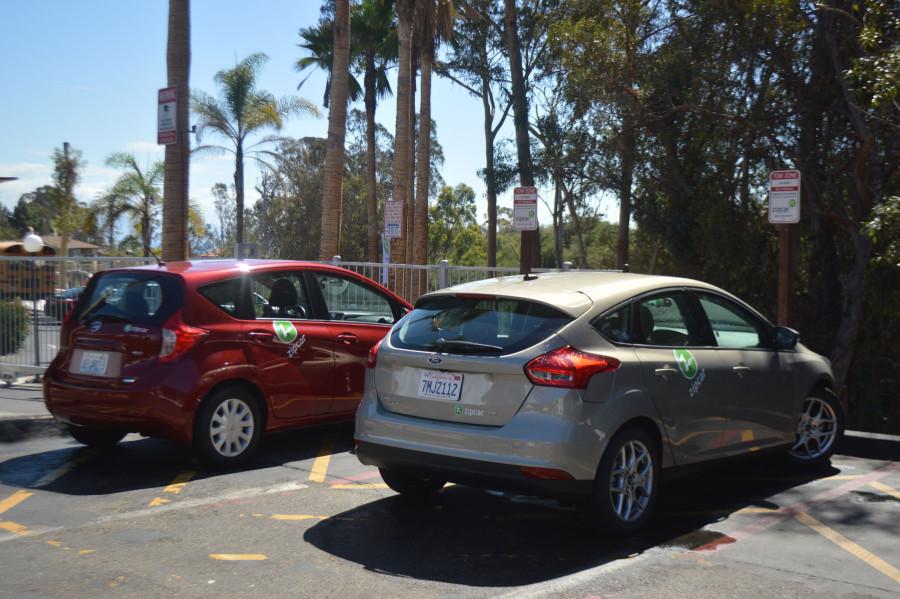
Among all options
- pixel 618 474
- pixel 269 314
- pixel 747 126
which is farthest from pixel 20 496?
pixel 747 126

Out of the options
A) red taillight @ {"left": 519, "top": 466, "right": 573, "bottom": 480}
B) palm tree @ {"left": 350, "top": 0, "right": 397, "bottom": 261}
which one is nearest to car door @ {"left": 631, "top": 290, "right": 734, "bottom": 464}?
red taillight @ {"left": 519, "top": 466, "right": 573, "bottom": 480}

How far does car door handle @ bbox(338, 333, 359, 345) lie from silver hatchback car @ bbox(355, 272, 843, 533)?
207cm

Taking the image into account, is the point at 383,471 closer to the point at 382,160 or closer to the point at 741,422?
the point at 741,422

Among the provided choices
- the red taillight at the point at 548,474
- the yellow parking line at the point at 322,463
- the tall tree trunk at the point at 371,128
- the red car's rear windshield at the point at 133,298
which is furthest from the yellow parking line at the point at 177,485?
the tall tree trunk at the point at 371,128

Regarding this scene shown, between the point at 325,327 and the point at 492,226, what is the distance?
30597mm

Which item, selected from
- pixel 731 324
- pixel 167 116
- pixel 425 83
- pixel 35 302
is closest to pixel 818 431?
pixel 731 324

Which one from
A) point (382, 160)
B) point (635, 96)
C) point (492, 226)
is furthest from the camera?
point (382, 160)

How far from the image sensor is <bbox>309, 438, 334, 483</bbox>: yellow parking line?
7116 mm

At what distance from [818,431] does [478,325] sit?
350 cm

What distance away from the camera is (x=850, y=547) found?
5.45 metres

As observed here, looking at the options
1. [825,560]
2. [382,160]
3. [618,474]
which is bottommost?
[825,560]

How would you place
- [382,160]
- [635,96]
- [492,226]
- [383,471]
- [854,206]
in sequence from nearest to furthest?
[383,471] < [854,206] < [635,96] < [492,226] < [382,160]

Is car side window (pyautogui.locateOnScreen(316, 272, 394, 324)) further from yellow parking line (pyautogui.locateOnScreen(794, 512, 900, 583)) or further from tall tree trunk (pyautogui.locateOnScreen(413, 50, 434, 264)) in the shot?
tall tree trunk (pyautogui.locateOnScreen(413, 50, 434, 264))

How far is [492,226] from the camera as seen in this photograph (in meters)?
38.3
